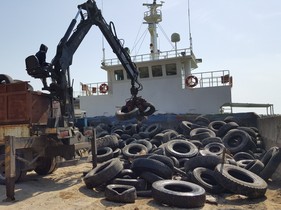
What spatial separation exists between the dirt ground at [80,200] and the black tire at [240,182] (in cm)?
18

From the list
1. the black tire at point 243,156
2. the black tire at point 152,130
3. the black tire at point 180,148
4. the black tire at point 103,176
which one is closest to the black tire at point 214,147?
the black tire at point 243,156

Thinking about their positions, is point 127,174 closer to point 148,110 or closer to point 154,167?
point 154,167

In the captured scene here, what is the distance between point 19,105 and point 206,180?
Answer: 5352 mm

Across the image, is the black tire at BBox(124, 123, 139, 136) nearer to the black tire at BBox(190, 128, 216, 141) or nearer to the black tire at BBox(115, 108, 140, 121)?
the black tire at BBox(190, 128, 216, 141)

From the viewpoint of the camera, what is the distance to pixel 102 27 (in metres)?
11.0

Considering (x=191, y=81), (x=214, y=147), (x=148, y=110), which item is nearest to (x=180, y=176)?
(x=148, y=110)

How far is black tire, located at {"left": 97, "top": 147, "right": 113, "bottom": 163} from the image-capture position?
38.0 feet

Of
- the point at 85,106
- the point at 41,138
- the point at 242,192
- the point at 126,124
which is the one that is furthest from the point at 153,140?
the point at 85,106

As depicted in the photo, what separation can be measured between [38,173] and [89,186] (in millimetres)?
3077

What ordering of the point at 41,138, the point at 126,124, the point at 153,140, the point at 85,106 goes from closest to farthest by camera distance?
the point at 41,138 < the point at 153,140 < the point at 126,124 < the point at 85,106

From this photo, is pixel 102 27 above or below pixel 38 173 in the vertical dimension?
above

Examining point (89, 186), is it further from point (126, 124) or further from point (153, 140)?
point (126, 124)

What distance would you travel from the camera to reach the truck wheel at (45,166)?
10.0 m

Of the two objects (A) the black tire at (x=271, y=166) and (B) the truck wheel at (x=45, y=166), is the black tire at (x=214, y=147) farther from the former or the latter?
(B) the truck wheel at (x=45, y=166)
